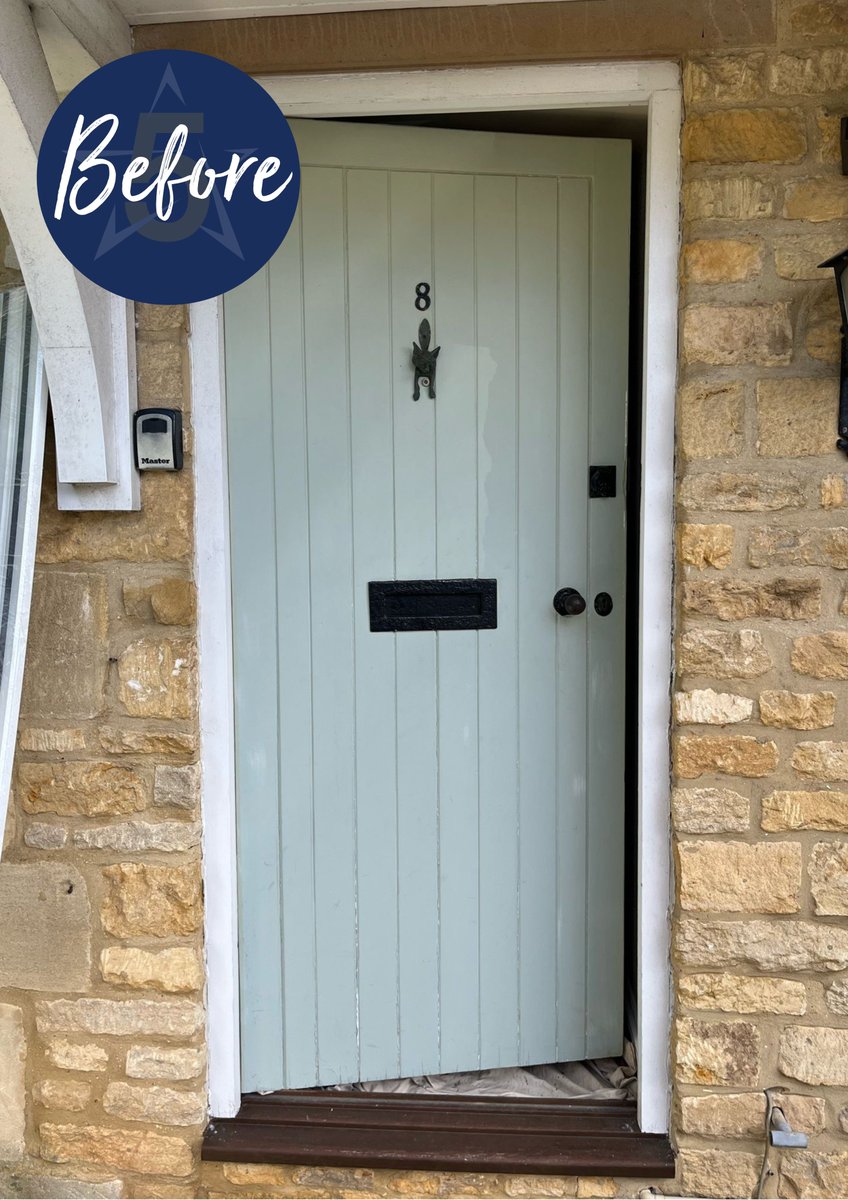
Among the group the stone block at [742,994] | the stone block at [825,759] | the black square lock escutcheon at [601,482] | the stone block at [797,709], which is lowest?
the stone block at [742,994]

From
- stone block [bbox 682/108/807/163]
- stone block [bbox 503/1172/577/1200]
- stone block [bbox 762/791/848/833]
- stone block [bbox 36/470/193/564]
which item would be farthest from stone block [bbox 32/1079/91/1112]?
stone block [bbox 682/108/807/163]

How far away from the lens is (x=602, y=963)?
2549mm

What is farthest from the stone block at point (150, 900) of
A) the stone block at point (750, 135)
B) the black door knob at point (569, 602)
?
the stone block at point (750, 135)

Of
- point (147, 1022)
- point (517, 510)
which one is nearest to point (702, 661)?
point (517, 510)

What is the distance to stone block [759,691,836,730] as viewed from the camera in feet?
6.97

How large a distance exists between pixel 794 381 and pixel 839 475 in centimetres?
25

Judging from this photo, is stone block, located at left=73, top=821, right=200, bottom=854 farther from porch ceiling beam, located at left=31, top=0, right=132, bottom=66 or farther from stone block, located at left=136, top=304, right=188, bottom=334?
porch ceiling beam, located at left=31, top=0, right=132, bottom=66

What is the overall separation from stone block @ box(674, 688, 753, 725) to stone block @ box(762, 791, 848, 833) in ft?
0.71

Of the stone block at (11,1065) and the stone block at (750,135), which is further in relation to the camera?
the stone block at (11,1065)

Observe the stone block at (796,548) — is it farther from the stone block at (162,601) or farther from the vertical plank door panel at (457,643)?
the stone block at (162,601)

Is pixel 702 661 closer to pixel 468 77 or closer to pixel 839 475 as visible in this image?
pixel 839 475

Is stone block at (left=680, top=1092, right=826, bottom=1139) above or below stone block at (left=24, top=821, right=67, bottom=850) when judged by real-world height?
below

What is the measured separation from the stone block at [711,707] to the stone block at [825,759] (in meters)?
0.16

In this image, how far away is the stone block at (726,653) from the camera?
2131mm
